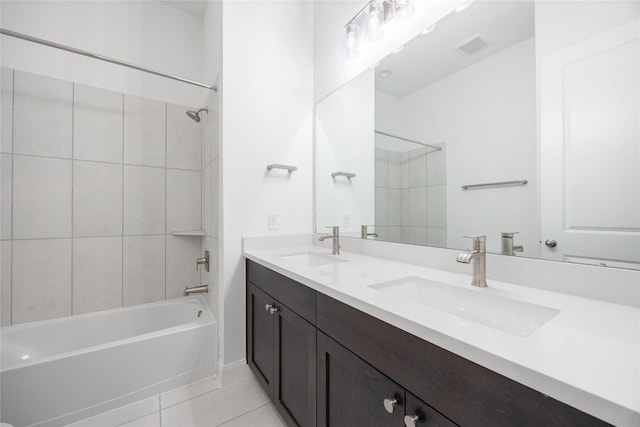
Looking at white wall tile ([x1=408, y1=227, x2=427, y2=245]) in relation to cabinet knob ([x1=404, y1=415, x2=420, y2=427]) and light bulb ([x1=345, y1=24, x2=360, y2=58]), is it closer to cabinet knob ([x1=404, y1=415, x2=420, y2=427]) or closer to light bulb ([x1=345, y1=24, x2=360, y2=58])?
cabinet knob ([x1=404, y1=415, x2=420, y2=427])

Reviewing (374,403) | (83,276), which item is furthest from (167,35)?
(374,403)

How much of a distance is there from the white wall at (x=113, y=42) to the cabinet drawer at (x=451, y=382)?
229 cm

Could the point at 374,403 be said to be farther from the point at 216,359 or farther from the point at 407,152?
the point at 216,359

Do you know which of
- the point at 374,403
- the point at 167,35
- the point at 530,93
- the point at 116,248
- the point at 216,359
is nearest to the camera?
the point at 374,403

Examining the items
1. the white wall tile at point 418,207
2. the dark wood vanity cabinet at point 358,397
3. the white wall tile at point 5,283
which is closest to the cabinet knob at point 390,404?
the dark wood vanity cabinet at point 358,397

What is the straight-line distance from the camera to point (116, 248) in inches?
75.1

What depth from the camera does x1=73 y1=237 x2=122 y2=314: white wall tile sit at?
1786 mm

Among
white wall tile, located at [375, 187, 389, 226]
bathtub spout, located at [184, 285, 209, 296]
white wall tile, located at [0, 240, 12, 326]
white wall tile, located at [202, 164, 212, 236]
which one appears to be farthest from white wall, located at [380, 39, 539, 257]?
white wall tile, located at [0, 240, 12, 326]

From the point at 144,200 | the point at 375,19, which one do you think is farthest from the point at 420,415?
the point at 144,200

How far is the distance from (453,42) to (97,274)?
2516mm

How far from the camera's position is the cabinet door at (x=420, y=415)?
1.73 ft

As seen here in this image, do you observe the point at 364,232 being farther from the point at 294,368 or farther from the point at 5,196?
the point at 5,196

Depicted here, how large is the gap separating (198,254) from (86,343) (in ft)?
2.87

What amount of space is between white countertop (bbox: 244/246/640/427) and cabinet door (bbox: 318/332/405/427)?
0.55 feet
